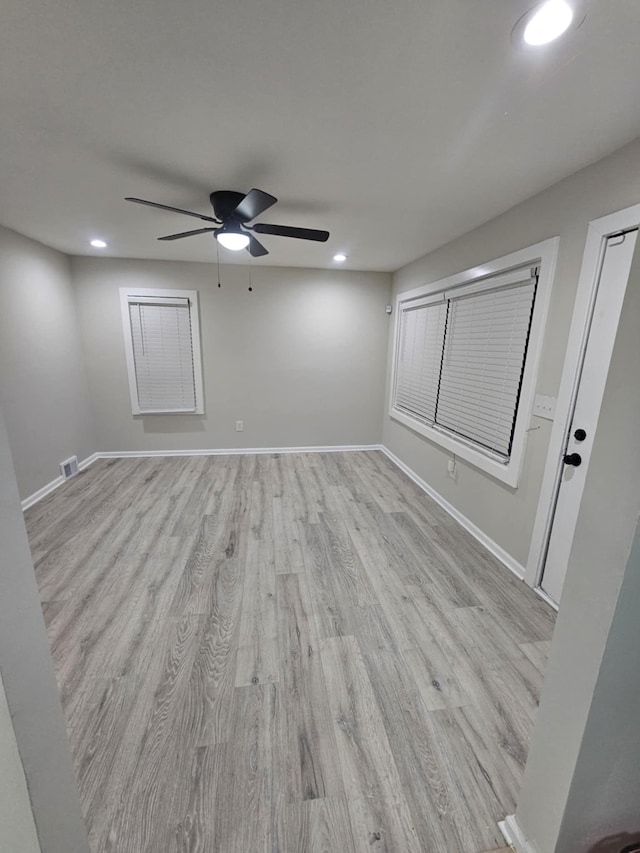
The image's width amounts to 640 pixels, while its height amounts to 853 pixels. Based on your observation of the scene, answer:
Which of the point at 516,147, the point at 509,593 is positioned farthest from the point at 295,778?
the point at 516,147

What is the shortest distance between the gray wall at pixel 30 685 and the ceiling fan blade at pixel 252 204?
1717 mm

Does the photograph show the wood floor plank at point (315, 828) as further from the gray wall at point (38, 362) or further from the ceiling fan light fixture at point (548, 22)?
the gray wall at point (38, 362)

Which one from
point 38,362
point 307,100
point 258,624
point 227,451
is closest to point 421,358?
point 307,100

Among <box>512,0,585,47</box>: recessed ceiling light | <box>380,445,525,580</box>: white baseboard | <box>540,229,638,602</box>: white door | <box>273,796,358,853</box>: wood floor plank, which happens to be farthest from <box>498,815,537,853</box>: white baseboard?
<box>512,0,585,47</box>: recessed ceiling light

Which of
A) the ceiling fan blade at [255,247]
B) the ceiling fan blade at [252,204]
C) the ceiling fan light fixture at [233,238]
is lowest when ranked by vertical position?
the ceiling fan light fixture at [233,238]

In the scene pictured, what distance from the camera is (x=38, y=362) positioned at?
3205 mm

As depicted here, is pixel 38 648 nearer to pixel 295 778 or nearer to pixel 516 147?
pixel 295 778

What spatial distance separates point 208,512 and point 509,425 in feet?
8.27

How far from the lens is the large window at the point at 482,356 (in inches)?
83.6

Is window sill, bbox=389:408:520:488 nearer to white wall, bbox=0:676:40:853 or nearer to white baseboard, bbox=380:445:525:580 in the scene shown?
white baseboard, bbox=380:445:525:580

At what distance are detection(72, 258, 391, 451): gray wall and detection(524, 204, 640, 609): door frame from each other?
2789mm

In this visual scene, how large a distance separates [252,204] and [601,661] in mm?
2353

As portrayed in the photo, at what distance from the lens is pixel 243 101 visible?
131 cm

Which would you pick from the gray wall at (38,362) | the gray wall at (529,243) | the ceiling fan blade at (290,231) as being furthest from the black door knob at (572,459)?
the gray wall at (38,362)
